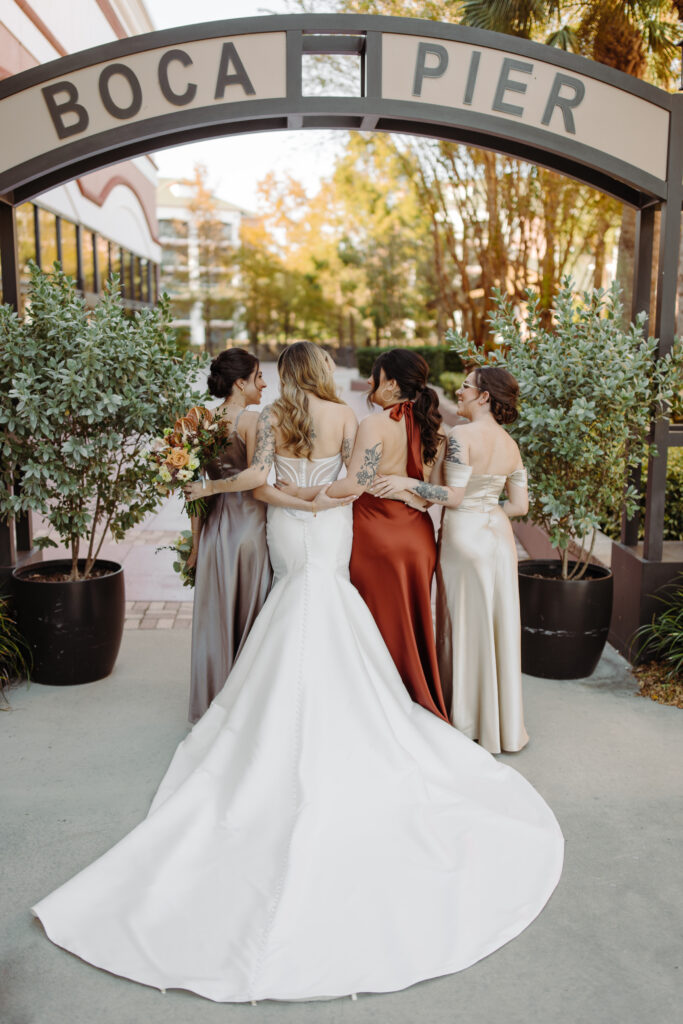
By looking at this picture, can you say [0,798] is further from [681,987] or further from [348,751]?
[681,987]

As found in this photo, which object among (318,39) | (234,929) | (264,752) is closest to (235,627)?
(264,752)

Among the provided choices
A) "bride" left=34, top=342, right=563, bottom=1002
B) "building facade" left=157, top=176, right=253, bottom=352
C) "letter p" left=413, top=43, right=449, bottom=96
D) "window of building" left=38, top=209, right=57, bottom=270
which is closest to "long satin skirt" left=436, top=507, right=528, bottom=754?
"bride" left=34, top=342, right=563, bottom=1002

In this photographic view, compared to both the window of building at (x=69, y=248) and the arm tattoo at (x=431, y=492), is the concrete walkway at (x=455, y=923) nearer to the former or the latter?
the arm tattoo at (x=431, y=492)

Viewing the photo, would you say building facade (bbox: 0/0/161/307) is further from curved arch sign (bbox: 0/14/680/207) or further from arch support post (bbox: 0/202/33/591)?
curved arch sign (bbox: 0/14/680/207)

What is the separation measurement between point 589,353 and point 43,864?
13.7 ft

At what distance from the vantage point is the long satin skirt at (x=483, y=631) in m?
4.91

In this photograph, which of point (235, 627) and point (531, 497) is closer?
point (235, 627)

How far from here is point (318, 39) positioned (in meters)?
5.48

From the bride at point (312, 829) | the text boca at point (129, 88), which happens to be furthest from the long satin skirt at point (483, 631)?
the text boca at point (129, 88)

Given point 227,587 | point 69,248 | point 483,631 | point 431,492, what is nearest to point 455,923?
point 483,631

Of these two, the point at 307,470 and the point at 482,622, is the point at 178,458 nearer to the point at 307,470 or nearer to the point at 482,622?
the point at 307,470

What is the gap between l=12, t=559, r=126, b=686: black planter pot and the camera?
5680 millimetres

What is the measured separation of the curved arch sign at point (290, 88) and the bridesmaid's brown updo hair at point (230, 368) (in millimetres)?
1488

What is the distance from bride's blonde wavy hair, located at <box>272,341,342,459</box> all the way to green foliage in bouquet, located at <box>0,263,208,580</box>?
1231 millimetres
